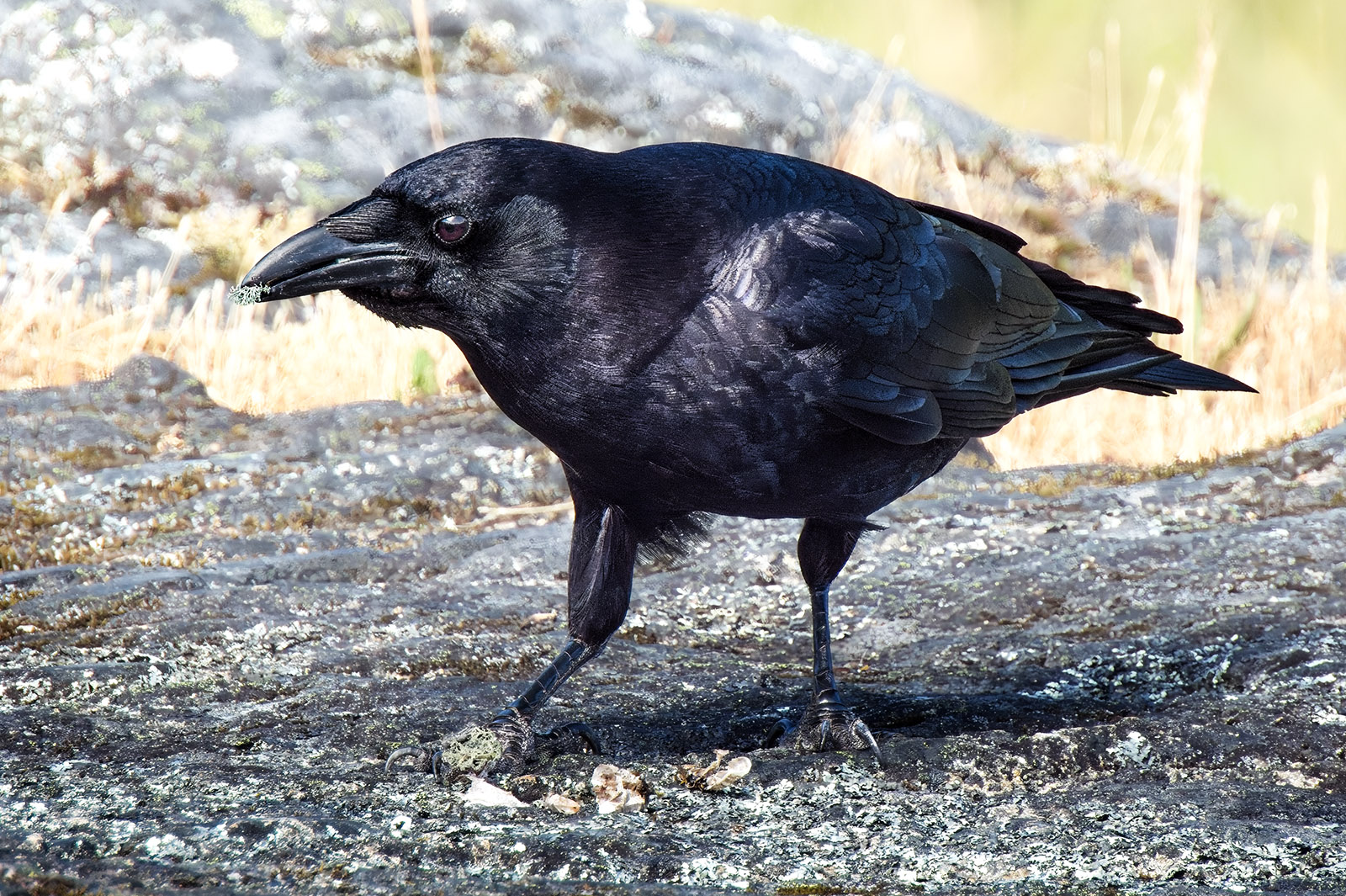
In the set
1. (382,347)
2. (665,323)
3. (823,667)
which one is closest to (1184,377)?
(823,667)

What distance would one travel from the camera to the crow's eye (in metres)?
2.74

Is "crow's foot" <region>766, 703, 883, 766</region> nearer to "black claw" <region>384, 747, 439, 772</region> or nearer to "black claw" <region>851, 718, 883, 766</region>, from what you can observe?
"black claw" <region>851, 718, 883, 766</region>

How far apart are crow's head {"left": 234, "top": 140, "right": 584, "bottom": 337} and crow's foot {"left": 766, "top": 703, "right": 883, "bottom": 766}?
1251 millimetres

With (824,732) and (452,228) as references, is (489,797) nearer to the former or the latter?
(824,732)

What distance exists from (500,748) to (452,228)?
44.9 inches

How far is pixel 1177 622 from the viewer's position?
3.72m

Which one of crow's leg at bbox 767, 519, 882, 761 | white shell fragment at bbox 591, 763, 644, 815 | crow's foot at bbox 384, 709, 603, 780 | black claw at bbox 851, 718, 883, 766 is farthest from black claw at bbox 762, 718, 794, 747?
white shell fragment at bbox 591, 763, 644, 815

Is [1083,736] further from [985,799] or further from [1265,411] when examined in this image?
[1265,411]

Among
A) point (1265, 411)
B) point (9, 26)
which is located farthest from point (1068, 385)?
point (9, 26)

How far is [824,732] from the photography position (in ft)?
10.5

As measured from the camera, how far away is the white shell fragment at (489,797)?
2623 mm

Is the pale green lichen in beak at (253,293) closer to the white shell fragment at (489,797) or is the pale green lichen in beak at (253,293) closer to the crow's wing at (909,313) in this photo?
the crow's wing at (909,313)

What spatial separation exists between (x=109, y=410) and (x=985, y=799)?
166 inches

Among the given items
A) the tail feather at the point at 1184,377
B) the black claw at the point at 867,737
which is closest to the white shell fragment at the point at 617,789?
the black claw at the point at 867,737
